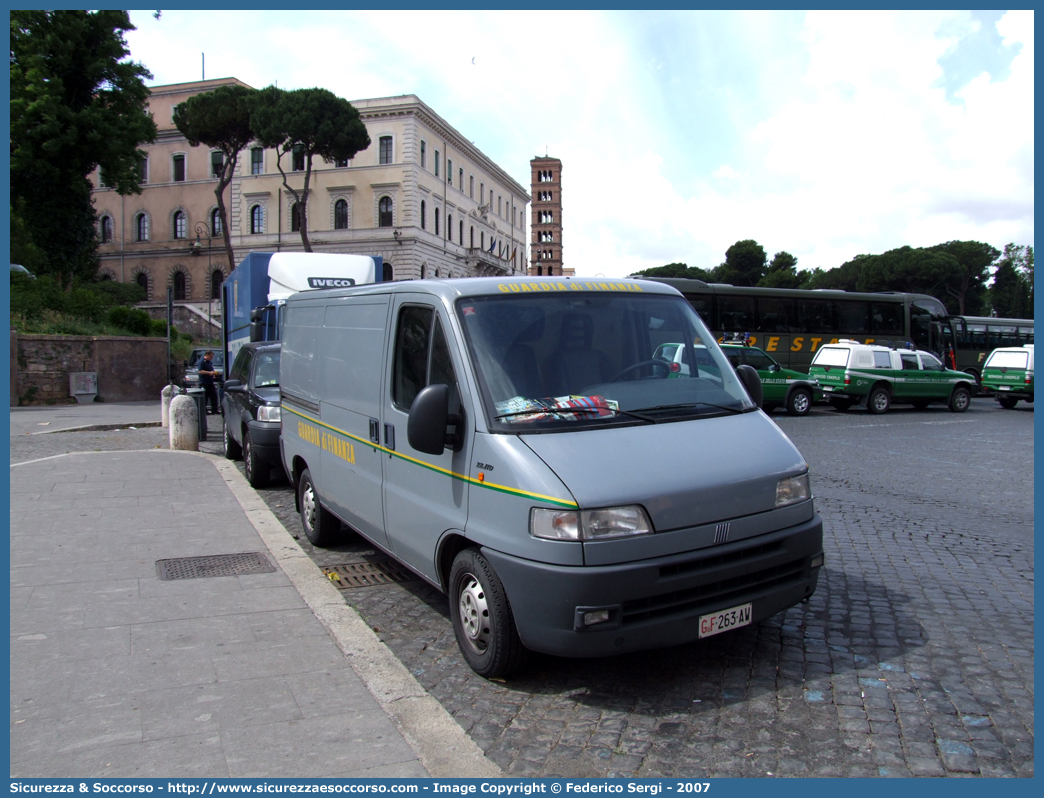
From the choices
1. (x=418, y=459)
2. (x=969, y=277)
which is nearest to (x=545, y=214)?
(x=969, y=277)

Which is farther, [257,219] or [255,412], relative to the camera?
[257,219]

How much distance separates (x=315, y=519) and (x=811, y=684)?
4.35m

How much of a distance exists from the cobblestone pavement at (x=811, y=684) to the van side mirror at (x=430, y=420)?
1215 millimetres

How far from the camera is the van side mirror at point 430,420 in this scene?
4.16 metres

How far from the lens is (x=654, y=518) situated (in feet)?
12.4

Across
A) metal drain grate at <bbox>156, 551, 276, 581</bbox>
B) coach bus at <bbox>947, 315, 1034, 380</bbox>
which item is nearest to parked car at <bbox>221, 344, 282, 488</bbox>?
metal drain grate at <bbox>156, 551, 276, 581</bbox>

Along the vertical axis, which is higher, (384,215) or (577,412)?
(384,215)

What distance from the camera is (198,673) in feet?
13.6

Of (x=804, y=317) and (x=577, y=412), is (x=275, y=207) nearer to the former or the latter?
(x=804, y=317)
